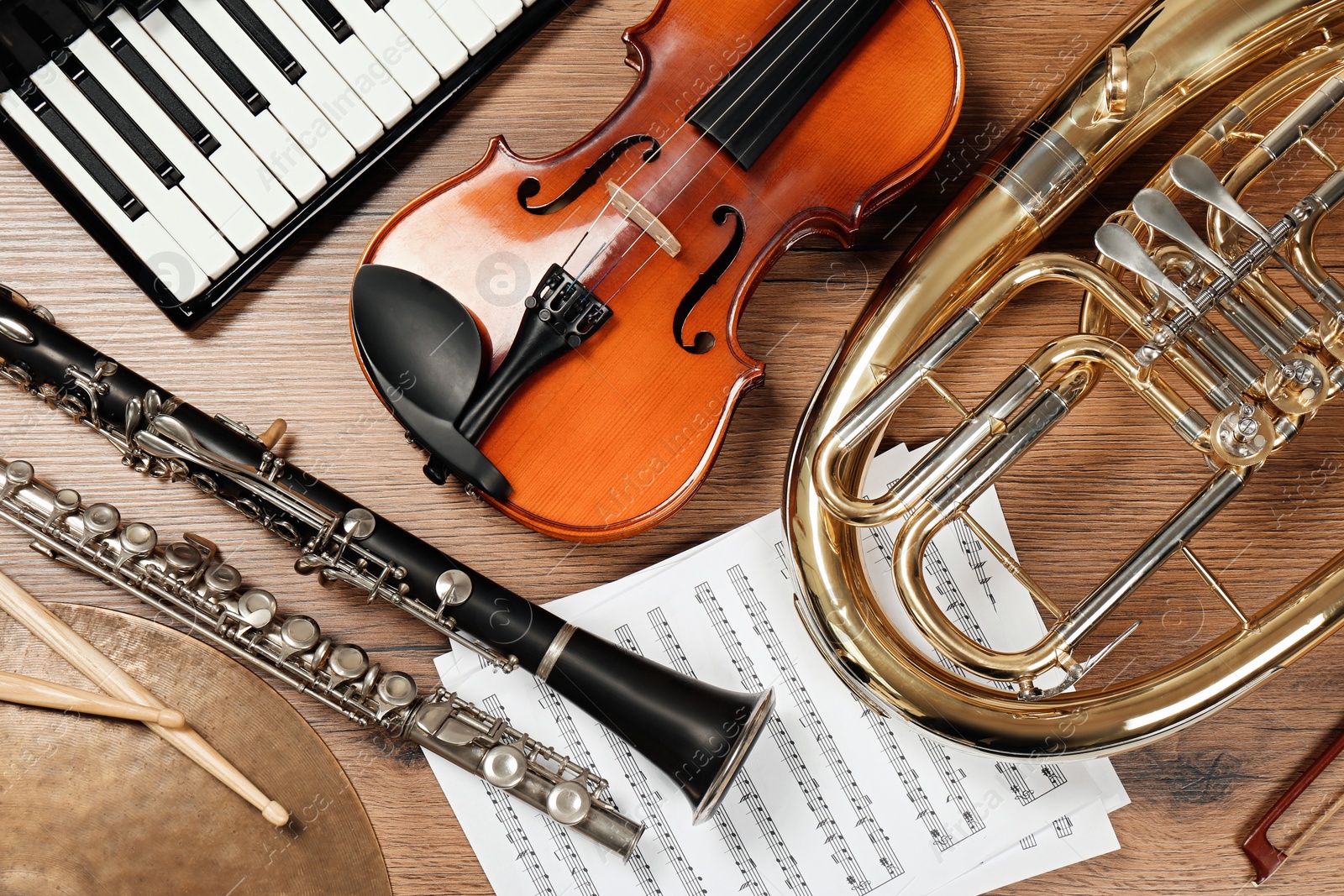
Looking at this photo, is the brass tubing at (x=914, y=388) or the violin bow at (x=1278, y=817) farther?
the violin bow at (x=1278, y=817)

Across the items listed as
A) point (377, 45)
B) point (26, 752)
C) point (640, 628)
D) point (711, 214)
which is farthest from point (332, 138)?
point (26, 752)

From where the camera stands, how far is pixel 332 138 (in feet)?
3.43

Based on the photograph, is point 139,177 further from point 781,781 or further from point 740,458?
point 781,781

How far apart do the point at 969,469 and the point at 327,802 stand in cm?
84

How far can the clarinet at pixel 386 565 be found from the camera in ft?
3.23

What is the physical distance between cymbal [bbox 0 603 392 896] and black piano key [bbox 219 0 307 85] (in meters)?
0.68

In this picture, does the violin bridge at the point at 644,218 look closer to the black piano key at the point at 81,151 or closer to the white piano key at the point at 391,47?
the white piano key at the point at 391,47

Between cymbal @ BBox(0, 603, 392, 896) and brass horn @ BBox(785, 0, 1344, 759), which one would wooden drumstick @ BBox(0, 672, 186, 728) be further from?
brass horn @ BBox(785, 0, 1344, 759)

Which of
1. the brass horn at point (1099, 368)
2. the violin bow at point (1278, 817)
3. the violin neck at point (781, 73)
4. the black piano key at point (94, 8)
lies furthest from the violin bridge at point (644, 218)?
the violin bow at point (1278, 817)

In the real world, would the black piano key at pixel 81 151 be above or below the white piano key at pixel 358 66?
below

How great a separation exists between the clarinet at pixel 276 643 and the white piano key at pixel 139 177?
1.06ft

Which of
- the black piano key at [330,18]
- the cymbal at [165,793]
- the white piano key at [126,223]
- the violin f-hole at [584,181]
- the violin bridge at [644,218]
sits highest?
the black piano key at [330,18]

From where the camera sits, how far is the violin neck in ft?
3.31

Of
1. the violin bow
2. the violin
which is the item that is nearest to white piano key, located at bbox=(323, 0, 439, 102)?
the violin
